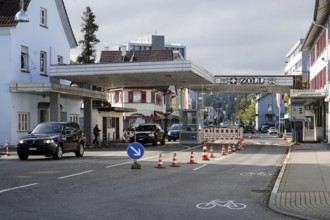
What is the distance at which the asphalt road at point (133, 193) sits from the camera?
9500mm

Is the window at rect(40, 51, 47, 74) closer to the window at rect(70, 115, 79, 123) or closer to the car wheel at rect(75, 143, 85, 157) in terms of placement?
the window at rect(70, 115, 79, 123)

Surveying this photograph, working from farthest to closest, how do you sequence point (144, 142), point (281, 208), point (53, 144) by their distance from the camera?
point (144, 142) < point (53, 144) < point (281, 208)

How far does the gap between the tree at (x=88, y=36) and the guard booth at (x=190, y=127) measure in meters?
19.7

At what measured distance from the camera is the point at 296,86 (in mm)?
→ 47469

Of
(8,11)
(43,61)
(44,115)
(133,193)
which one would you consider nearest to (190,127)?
(44,115)

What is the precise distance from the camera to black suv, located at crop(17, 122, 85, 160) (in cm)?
2305

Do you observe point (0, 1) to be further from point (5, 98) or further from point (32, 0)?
point (5, 98)

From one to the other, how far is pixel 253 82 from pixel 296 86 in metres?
4.30

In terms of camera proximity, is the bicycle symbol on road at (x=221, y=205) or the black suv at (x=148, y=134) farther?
the black suv at (x=148, y=134)

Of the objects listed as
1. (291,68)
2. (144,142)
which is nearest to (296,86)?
(144,142)

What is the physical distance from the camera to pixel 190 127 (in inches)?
1706

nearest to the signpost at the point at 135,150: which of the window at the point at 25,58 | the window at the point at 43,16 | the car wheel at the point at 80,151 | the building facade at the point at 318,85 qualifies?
the car wheel at the point at 80,151

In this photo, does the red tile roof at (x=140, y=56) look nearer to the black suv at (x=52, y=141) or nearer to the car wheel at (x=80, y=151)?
the car wheel at (x=80, y=151)

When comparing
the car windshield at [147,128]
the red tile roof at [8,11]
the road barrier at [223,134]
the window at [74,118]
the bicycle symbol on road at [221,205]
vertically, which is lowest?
the bicycle symbol on road at [221,205]
